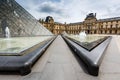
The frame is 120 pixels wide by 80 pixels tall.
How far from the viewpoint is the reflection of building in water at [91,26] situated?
51.0 m

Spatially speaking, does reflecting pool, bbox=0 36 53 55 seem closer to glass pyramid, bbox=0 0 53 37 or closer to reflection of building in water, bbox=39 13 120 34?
glass pyramid, bbox=0 0 53 37

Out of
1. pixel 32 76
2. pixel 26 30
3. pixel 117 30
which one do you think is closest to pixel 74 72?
pixel 32 76

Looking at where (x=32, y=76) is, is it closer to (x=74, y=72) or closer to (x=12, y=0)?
(x=74, y=72)

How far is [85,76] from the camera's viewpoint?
7.04 ft

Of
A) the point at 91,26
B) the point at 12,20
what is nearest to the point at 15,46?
the point at 12,20

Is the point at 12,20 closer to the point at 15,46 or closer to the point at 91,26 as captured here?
the point at 15,46

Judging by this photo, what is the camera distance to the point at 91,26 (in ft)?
194

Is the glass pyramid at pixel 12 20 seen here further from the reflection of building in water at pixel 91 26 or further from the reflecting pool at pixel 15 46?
the reflection of building in water at pixel 91 26

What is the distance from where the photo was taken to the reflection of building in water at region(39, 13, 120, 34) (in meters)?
51.0

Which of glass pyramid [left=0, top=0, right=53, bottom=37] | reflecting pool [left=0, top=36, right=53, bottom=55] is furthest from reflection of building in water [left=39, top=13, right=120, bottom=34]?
reflecting pool [left=0, top=36, right=53, bottom=55]

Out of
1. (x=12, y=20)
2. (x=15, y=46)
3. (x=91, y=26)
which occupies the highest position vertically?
(x=91, y=26)

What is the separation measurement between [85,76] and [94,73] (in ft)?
Answer: 0.69

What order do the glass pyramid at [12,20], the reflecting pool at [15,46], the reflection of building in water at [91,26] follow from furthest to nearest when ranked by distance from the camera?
the reflection of building in water at [91,26] < the glass pyramid at [12,20] < the reflecting pool at [15,46]

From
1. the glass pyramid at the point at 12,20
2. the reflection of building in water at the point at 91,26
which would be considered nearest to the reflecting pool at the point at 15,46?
the glass pyramid at the point at 12,20
